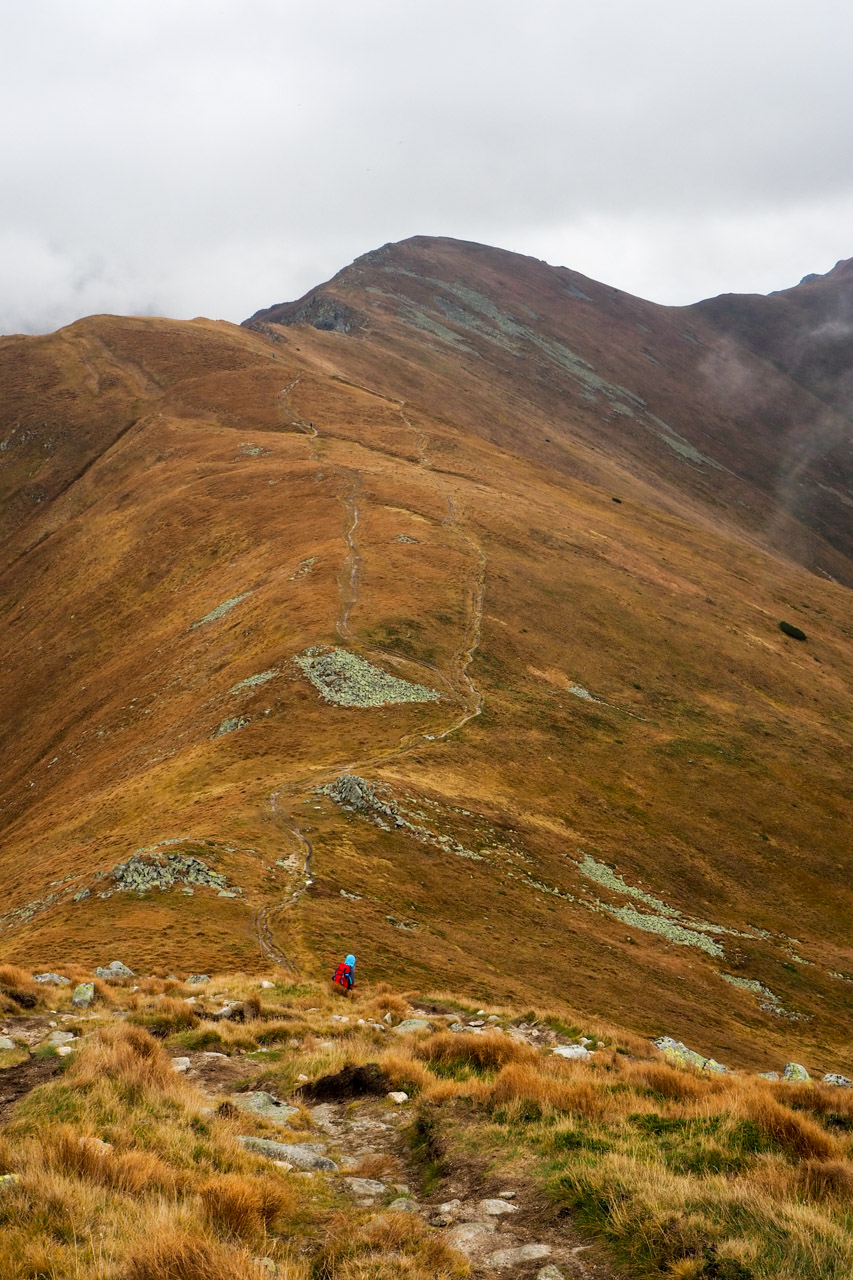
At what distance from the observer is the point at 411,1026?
53.4 feet

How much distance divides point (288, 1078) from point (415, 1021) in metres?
4.34

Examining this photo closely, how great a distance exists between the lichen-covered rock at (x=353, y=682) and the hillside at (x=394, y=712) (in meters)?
0.20

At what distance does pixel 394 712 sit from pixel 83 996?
23.3 metres

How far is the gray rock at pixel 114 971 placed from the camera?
734 inches

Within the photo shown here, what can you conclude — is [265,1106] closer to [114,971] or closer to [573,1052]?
[573,1052]

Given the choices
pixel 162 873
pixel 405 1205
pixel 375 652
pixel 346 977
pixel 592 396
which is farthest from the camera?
pixel 592 396

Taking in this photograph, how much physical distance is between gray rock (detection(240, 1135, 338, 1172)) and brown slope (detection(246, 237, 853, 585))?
108257 mm

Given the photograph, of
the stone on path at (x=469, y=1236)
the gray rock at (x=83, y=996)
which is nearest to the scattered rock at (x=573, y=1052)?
the stone on path at (x=469, y=1236)

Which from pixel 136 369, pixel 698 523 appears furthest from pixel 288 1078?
pixel 698 523

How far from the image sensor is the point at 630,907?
30188 mm

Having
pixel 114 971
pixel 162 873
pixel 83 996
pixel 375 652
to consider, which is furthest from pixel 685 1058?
pixel 375 652

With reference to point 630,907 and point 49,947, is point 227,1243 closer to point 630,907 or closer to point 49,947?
point 49,947

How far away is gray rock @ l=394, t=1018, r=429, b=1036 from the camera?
15859mm

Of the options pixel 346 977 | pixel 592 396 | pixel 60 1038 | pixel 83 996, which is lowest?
pixel 346 977
